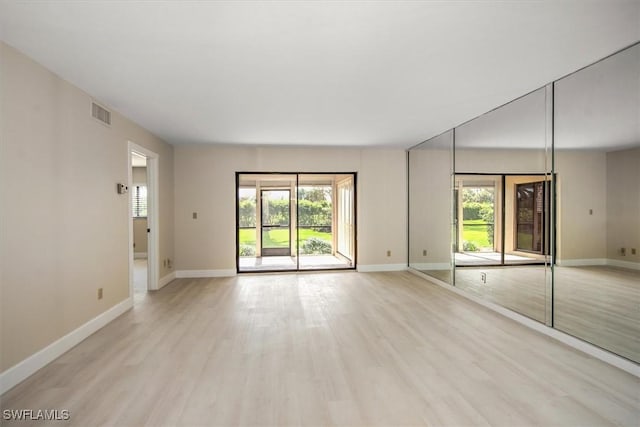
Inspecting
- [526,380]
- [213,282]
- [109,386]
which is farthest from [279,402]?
[213,282]

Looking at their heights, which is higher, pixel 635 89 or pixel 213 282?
pixel 635 89

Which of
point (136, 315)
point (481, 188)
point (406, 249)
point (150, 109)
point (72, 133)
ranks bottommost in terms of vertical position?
point (136, 315)

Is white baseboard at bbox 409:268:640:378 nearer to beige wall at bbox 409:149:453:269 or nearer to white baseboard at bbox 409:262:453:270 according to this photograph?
white baseboard at bbox 409:262:453:270

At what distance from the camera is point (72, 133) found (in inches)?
129

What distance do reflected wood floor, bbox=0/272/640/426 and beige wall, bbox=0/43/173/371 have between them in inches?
16.3

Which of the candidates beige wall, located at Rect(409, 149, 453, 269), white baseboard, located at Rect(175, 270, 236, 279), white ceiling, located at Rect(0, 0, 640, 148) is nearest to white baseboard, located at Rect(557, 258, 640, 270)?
white ceiling, located at Rect(0, 0, 640, 148)

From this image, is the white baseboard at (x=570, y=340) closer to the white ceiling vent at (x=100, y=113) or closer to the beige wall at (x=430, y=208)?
the beige wall at (x=430, y=208)

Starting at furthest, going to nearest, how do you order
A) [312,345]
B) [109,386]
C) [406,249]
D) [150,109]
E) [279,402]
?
[406,249], [150,109], [312,345], [109,386], [279,402]

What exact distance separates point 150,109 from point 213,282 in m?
3.23

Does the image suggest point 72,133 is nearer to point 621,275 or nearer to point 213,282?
point 213,282

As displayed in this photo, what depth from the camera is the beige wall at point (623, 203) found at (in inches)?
104

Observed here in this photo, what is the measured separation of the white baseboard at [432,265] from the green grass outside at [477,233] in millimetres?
711

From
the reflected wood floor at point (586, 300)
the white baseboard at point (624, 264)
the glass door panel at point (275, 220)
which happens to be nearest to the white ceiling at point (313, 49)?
the white baseboard at point (624, 264)

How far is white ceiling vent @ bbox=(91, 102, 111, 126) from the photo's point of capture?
3.67 meters
